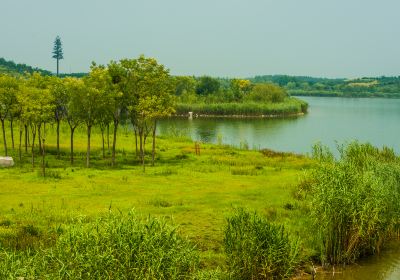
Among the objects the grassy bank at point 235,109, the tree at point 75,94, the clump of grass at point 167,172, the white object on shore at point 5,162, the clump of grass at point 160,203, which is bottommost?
the clump of grass at point 160,203

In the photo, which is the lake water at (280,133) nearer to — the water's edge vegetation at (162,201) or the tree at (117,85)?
the water's edge vegetation at (162,201)

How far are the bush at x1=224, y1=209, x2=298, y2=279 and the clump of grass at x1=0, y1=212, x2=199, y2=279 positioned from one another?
3260mm

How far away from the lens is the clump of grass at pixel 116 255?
13.6 m

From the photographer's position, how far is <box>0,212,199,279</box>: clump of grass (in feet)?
44.7

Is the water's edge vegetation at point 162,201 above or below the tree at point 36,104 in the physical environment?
below

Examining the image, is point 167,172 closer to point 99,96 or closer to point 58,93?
point 99,96

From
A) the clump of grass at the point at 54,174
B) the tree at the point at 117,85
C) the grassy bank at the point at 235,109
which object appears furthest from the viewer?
the grassy bank at the point at 235,109

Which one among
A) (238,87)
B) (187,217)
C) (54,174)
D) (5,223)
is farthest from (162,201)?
(238,87)

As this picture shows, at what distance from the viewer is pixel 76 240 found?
14.5 metres

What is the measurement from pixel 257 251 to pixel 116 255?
232 inches

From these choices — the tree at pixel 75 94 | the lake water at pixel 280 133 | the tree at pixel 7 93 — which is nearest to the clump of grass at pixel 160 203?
the tree at pixel 75 94

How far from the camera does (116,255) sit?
A: 14297mm

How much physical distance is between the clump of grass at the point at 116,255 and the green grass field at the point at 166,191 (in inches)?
62.4

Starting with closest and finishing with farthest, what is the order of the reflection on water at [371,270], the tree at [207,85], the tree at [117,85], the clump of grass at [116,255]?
the clump of grass at [116,255], the reflection on water at [371,270], the tree at [117,85], the tree at [207,85]
